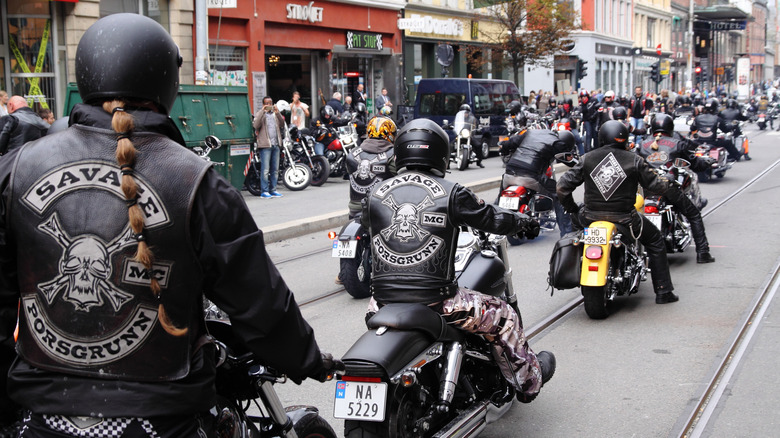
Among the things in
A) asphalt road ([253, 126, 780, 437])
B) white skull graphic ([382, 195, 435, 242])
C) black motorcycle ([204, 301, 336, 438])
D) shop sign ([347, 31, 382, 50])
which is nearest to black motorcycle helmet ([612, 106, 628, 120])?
asphalt road ([253, 126, 780, 437])

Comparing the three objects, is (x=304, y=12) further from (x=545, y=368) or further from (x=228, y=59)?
(x=545, y=368)

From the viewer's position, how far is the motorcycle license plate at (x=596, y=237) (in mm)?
7348

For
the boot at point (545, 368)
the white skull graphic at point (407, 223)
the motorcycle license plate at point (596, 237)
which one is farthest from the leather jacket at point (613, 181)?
the white skull graphic at point (407, 223)

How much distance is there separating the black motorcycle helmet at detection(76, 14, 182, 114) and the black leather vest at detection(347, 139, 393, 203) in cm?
599

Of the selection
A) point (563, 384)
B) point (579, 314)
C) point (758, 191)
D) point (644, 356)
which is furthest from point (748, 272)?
point (758, 191)

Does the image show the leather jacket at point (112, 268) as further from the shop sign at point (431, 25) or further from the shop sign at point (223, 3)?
the shop sign at point (431, 25)

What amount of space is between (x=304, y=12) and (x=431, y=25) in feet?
31.9

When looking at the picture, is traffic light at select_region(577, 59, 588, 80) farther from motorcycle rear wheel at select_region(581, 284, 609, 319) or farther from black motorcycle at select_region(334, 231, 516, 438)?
black motorcycle at select_region(334, 231, 516, 438)

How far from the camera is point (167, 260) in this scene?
2.23 m

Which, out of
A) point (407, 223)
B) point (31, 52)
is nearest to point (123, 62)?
point (407, 223)

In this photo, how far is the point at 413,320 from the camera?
3.85m

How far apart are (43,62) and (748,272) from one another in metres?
13.8

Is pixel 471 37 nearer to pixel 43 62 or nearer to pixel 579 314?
pixel 43 62

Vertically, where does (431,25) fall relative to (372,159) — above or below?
above
